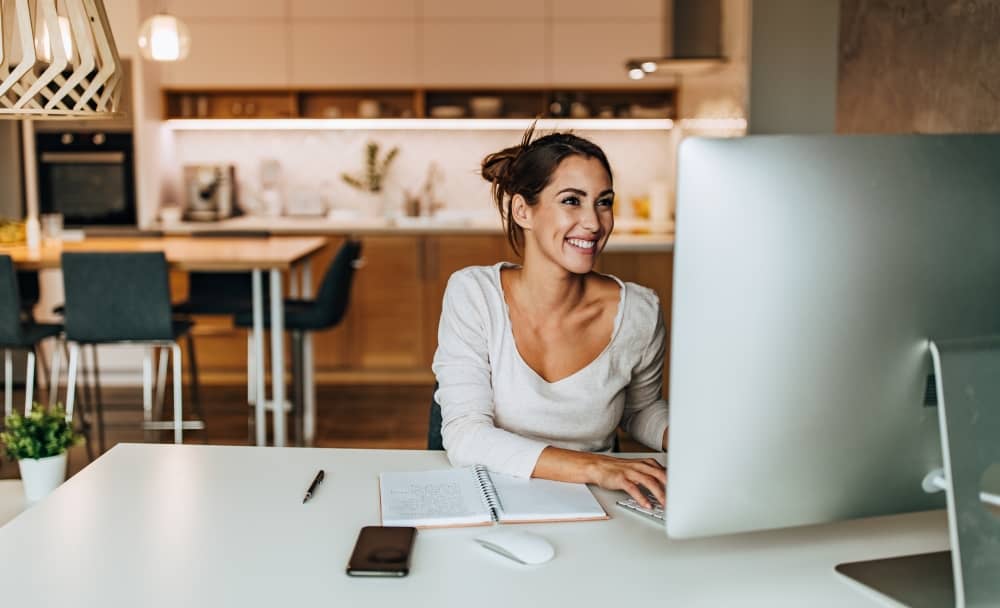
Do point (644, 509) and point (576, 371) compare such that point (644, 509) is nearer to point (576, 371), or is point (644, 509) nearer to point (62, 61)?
point (576, 371)

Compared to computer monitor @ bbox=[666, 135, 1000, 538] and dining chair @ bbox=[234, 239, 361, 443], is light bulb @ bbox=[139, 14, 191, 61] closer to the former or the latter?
dining chair @ bbox=[234, 239, 361, 443]

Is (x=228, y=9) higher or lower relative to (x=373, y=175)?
higher

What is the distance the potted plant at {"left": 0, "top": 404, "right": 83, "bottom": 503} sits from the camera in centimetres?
231

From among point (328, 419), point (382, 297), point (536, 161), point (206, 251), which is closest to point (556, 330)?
point (536, 161)

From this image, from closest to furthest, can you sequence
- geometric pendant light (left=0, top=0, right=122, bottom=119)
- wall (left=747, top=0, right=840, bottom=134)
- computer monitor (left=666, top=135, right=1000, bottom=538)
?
1. computer monitor (left=666, top=135, right=1000, bottom=538)
2. geometric pendant light (left=0, top=0, right=122, bottom=119)
3. wall (left=747, top=0, right=840, bottom=134)

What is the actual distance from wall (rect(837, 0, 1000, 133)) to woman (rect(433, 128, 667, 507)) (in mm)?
839

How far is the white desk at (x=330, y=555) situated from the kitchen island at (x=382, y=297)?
4.27 meters

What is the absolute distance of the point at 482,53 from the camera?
19.8ft

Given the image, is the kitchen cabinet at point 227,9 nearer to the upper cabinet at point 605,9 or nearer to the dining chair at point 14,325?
the upper cabinet at point 605,9

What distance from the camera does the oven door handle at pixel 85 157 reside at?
19.0 ft

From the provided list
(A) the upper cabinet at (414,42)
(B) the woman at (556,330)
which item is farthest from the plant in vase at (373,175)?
(B) the woman at (556,330)

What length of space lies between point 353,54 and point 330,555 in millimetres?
5125

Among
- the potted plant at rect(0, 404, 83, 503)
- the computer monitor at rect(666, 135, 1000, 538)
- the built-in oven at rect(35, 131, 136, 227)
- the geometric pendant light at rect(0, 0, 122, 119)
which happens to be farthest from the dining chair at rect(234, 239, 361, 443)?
the computer monitor at rect(666, 135, 1000, 538)

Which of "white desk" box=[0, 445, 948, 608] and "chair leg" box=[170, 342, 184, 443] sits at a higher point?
"white desk" box=[0, 445, 948, 608]
